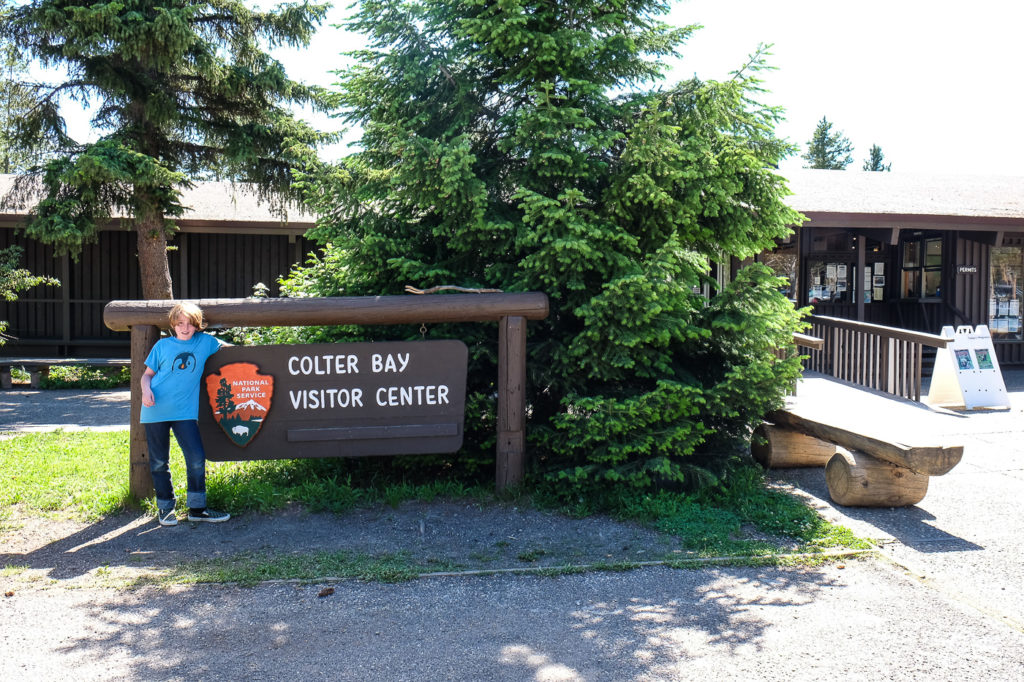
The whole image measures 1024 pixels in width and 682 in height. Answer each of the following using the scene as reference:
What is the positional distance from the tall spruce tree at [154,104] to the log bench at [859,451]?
9223 mm

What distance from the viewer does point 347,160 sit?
21.6 feet

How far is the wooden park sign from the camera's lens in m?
5.92

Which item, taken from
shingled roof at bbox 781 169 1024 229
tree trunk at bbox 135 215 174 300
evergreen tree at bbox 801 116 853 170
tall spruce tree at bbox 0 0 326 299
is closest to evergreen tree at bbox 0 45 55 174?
tall spruce tree at bbox 0 0 326 299

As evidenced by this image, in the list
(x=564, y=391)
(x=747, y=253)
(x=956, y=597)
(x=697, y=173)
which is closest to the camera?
(x=956, y=597)

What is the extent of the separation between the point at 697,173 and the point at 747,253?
1.25 metres

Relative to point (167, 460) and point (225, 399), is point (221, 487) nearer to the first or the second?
point (167, 460)

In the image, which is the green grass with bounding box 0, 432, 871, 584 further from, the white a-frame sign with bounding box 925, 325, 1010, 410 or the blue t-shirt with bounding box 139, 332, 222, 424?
the white a-frame sign with bounding box 925, 325, 1010, 410

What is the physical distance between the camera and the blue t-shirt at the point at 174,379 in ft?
18.3

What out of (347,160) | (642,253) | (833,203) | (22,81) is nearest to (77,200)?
(22,81)

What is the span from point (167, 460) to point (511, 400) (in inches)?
95.4

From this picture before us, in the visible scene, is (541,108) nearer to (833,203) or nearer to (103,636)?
(103,636)

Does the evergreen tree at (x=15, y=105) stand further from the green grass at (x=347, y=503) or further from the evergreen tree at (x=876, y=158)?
the evergreen tree at (x=876, y=158)

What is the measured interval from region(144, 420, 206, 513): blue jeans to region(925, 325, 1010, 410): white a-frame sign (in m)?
9.15

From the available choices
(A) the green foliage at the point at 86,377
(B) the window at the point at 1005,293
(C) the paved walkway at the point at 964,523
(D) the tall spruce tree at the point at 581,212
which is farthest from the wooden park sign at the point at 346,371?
(B) the window at the point at 1005,293
